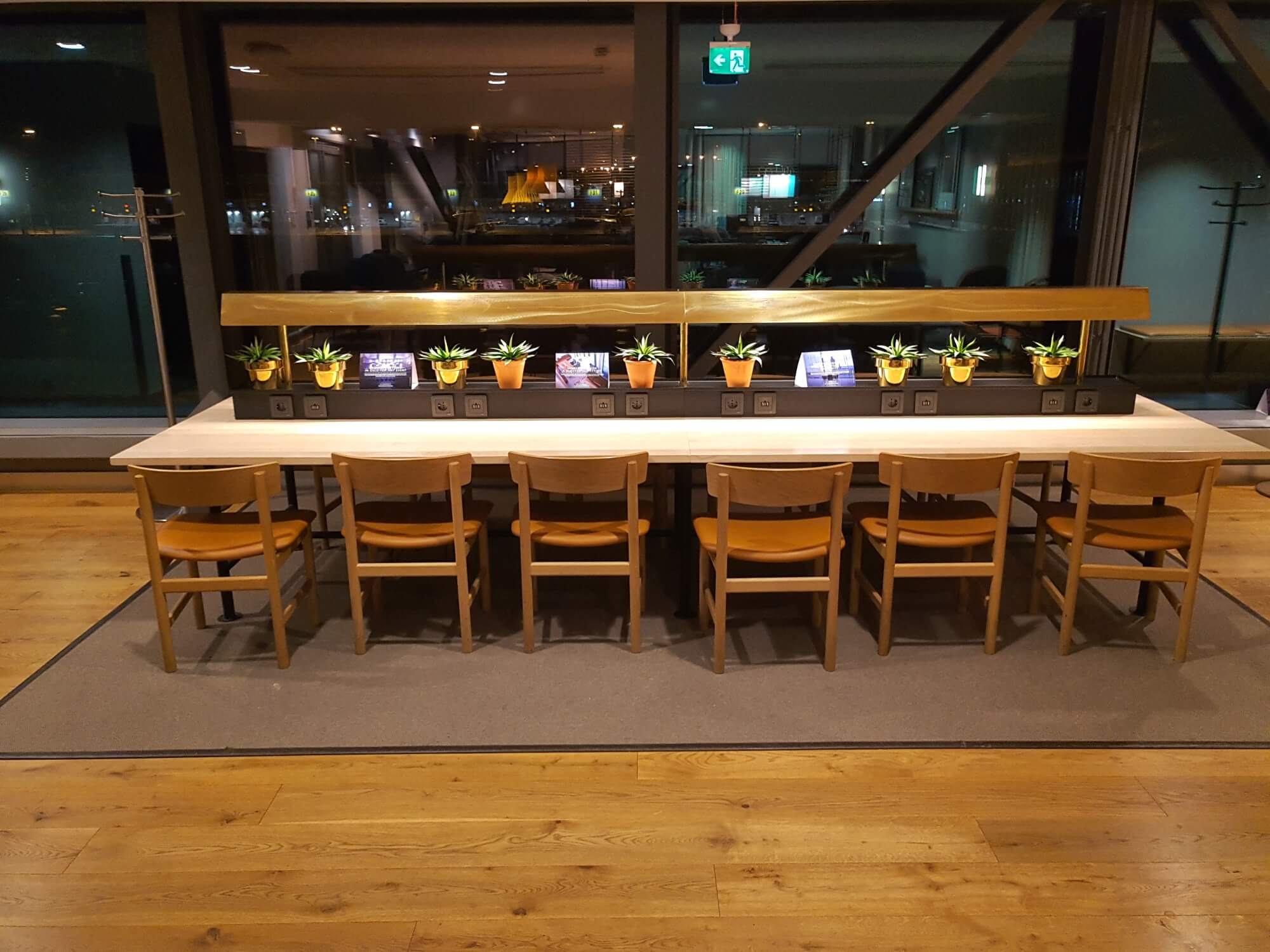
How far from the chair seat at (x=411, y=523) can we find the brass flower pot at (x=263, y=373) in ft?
2.43

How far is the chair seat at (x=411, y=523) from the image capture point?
312 cm

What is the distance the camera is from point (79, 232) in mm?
5055

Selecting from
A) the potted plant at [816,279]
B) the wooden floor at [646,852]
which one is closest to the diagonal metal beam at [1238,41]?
the potted plant at [816,279]

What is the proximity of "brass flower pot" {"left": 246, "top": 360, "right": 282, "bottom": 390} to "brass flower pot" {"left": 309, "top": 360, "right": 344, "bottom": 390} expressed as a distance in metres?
0.18

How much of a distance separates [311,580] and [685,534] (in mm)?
1375

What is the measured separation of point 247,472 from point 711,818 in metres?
1.77

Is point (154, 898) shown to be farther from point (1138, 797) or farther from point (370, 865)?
point (1138, 797)

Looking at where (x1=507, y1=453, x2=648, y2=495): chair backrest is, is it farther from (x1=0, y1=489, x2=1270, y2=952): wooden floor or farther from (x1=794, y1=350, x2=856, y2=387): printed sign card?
(x1=794, y1=350, x2=856, y2=387): printed sign card

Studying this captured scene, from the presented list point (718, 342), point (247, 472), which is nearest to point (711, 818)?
point (247, 472)

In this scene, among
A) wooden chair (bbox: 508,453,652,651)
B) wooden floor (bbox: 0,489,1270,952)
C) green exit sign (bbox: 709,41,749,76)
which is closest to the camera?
wooden floor (bbox: 0,489,1270,952)

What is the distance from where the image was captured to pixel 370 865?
220cm

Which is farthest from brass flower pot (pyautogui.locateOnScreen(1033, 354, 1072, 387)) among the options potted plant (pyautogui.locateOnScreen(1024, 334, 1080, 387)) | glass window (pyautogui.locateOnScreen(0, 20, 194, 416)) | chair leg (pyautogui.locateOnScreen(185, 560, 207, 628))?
glass window (pyautogui.locateOnScreen(0, 20, 194, 416))

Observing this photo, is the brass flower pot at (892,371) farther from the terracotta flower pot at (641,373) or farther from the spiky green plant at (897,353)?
the terracotta flower pot at (641,373)

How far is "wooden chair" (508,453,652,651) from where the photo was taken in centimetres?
298
